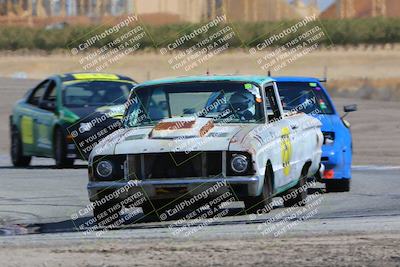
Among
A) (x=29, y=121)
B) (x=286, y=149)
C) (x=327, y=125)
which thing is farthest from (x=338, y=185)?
(x=29, y=121)

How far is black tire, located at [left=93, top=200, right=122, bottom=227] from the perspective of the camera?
12086mm

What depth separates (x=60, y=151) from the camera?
19.6 metres

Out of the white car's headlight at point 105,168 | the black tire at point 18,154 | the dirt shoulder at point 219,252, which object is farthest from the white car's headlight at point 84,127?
the dirt shoulder at point 219,252

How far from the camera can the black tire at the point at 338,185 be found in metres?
16.0

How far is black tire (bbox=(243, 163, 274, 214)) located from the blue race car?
3224 millimetres

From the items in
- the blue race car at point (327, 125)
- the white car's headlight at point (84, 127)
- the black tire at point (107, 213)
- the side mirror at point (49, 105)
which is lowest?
the white car's headlight at point (84, 127)

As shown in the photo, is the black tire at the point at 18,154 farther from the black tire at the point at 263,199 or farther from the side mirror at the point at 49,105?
the black tire at the point at 263,199

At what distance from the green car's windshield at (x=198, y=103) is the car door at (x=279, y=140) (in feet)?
0.75

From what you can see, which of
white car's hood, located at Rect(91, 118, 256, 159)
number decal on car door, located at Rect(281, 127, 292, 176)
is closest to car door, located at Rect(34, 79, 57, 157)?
number decal on car door, located at Rect(281, 127, 292, 176)

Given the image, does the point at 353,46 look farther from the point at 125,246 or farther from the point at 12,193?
the point at 125,246

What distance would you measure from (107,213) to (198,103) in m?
1.66

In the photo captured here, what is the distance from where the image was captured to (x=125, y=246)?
382 inches

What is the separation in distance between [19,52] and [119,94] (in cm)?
4001

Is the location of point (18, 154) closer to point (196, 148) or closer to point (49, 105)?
point (49, 105)
